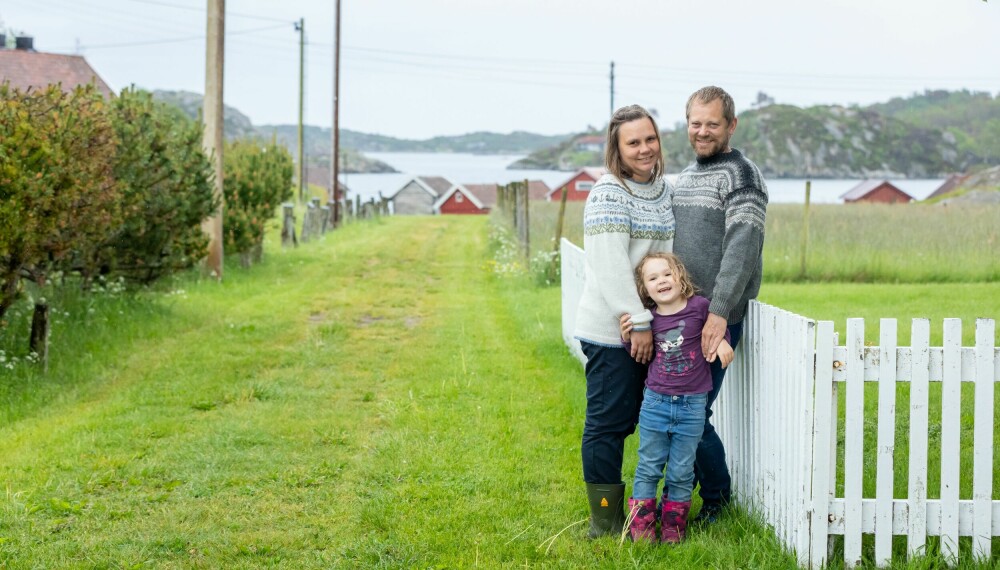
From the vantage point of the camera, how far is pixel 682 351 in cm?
458

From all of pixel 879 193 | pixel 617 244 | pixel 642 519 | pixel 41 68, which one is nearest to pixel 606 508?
Answer: pixel 642 519

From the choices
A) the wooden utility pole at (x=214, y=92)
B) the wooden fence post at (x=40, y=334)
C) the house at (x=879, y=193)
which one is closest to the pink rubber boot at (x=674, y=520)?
the wooden fence post at (x=40, y=334)

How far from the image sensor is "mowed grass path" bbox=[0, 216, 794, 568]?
477 cm

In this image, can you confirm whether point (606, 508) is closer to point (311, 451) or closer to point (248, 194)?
point (311, 451)

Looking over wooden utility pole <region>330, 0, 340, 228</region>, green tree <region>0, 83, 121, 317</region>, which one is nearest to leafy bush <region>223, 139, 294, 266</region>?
green tree <region>0, 83, 121, 317</region>

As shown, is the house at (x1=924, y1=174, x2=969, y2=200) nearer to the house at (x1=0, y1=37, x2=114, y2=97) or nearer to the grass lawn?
the house at (x1=0, y1=37, x2=114, y2=97)

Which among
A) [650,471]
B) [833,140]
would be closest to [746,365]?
[650,471]

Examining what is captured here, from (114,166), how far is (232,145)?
376 inches

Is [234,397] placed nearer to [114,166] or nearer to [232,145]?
[114,166]

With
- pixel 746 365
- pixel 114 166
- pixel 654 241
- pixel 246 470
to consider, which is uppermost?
pixel 114 166

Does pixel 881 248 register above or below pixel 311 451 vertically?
above

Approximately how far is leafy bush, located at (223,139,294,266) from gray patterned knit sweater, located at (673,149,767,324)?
1255 centimetres

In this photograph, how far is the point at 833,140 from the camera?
148 metres

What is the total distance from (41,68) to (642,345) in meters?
32.8
